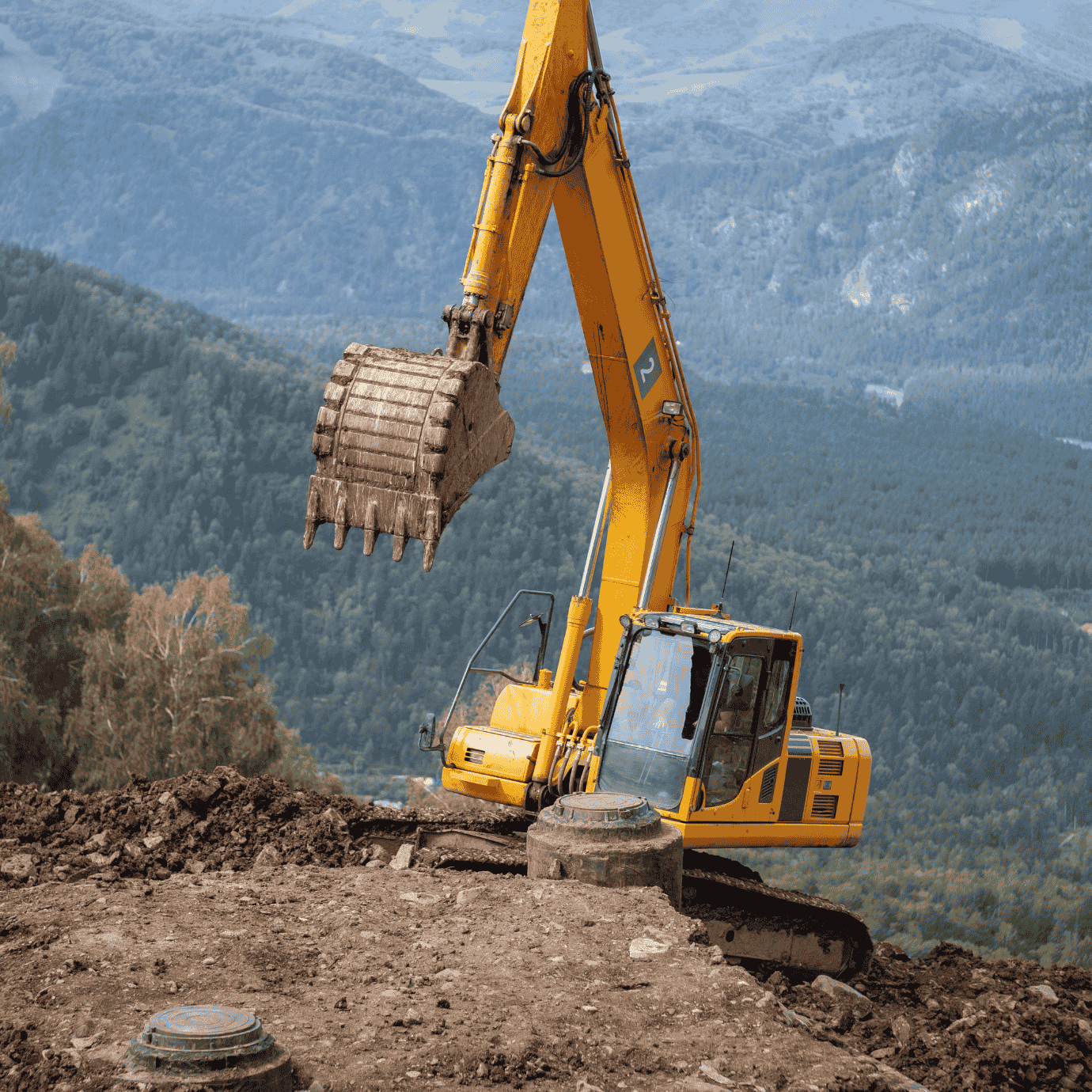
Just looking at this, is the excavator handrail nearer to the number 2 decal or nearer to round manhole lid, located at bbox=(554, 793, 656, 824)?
round manhole lid, located at bbox=(554, 793, 656, 824)

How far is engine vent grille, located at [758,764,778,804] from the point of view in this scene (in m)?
9.48

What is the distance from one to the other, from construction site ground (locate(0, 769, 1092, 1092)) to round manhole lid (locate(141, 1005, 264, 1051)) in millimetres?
270

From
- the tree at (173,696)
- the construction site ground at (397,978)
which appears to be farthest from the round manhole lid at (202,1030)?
the tree at (173,696)

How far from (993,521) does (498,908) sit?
12244 cm

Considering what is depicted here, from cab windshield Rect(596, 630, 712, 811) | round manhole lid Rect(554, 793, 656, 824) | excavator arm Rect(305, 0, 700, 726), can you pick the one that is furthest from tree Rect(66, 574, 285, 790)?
round manhole lid Rect(554, 793, 656, 824)

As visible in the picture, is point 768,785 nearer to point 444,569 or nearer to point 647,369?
point 647,369

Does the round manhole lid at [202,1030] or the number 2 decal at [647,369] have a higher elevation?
the number 2 decal at [647,369]

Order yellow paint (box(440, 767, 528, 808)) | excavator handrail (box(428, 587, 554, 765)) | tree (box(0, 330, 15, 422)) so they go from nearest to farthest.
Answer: excavator handrail (box(428, 587, 554, 765))
yellow paint (box(440, 767, 528, 808))
tree (box(0, 330, 15, 422))

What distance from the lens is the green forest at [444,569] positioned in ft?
300

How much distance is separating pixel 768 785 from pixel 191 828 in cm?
435

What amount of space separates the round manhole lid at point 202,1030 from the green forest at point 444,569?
73.5m

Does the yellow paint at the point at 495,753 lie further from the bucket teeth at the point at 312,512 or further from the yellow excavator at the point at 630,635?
the bucket teeth at the point at 312,512

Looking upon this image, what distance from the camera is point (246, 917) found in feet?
23.5

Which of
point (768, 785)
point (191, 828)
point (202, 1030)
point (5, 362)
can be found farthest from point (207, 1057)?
point (5, 362)
